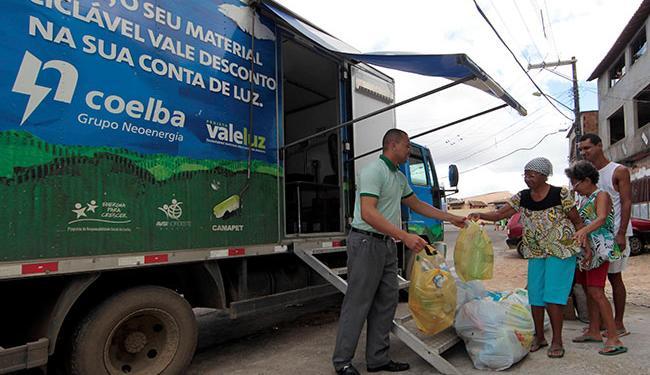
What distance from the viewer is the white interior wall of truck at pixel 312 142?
18.7 ft

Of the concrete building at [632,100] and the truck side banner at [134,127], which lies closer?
the truck side banner at [134,127]

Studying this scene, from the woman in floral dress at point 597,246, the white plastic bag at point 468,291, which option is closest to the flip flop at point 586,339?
the woman in floral dress at point 597,246

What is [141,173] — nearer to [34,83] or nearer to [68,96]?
[68,96]

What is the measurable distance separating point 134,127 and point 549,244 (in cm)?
333

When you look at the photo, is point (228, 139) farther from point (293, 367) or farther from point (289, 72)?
point (289, 72)

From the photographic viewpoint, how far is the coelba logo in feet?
8.80

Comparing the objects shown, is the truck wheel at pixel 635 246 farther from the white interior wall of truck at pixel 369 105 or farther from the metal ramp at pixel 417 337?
the metal ramp at pixel 417 337

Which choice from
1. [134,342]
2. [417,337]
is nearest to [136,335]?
[134,342]

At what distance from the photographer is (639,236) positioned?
1231cm

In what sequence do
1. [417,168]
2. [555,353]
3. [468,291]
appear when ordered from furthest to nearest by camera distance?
1. [417,168]
2. [468,291]
3. [555,353]

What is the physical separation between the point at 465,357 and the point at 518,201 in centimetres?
143

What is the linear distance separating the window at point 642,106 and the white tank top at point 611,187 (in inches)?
686

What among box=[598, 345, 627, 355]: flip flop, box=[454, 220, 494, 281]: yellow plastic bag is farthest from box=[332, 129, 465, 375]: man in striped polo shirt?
box=[598, 345, 627, 355]: flip flop

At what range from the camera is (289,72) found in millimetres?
6148
